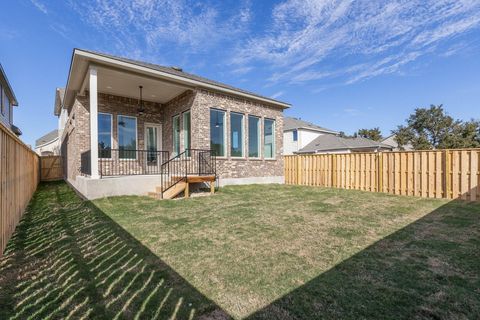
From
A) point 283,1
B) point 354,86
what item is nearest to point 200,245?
point 283,1

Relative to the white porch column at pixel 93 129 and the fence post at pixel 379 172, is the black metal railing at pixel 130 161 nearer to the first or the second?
the white porch column at pixel 93 129

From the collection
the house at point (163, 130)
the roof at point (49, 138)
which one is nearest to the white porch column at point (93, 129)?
the house at point (163, 130)

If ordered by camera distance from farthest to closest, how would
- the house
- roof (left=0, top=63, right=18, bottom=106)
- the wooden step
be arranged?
roof (left=0, top=63, right=18, bottom=106), the house, the wooden step

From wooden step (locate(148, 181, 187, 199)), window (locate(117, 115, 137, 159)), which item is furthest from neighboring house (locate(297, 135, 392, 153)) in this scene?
wooden step (locate(148, 181, 187, 199))

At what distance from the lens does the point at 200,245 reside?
11.1 feet

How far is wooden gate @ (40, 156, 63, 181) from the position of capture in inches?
597

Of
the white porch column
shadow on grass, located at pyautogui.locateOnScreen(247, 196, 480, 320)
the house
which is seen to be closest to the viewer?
shadow on grass, located at pyautogui.locateOnScreen(247, 196, 480, 320)

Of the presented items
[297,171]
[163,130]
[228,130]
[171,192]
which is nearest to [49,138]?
[163,130]

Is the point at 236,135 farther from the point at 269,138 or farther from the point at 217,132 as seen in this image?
the point at 269,138

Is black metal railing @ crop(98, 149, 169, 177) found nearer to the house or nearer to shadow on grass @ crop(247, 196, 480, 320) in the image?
the house

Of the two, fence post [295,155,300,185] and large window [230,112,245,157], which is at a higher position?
large window [230,112,245,157]

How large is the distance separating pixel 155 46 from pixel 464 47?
14670 millimetres

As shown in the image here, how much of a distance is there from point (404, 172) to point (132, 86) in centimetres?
1011

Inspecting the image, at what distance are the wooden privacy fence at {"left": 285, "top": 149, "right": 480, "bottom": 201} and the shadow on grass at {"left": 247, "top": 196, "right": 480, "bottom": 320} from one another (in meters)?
4.39
